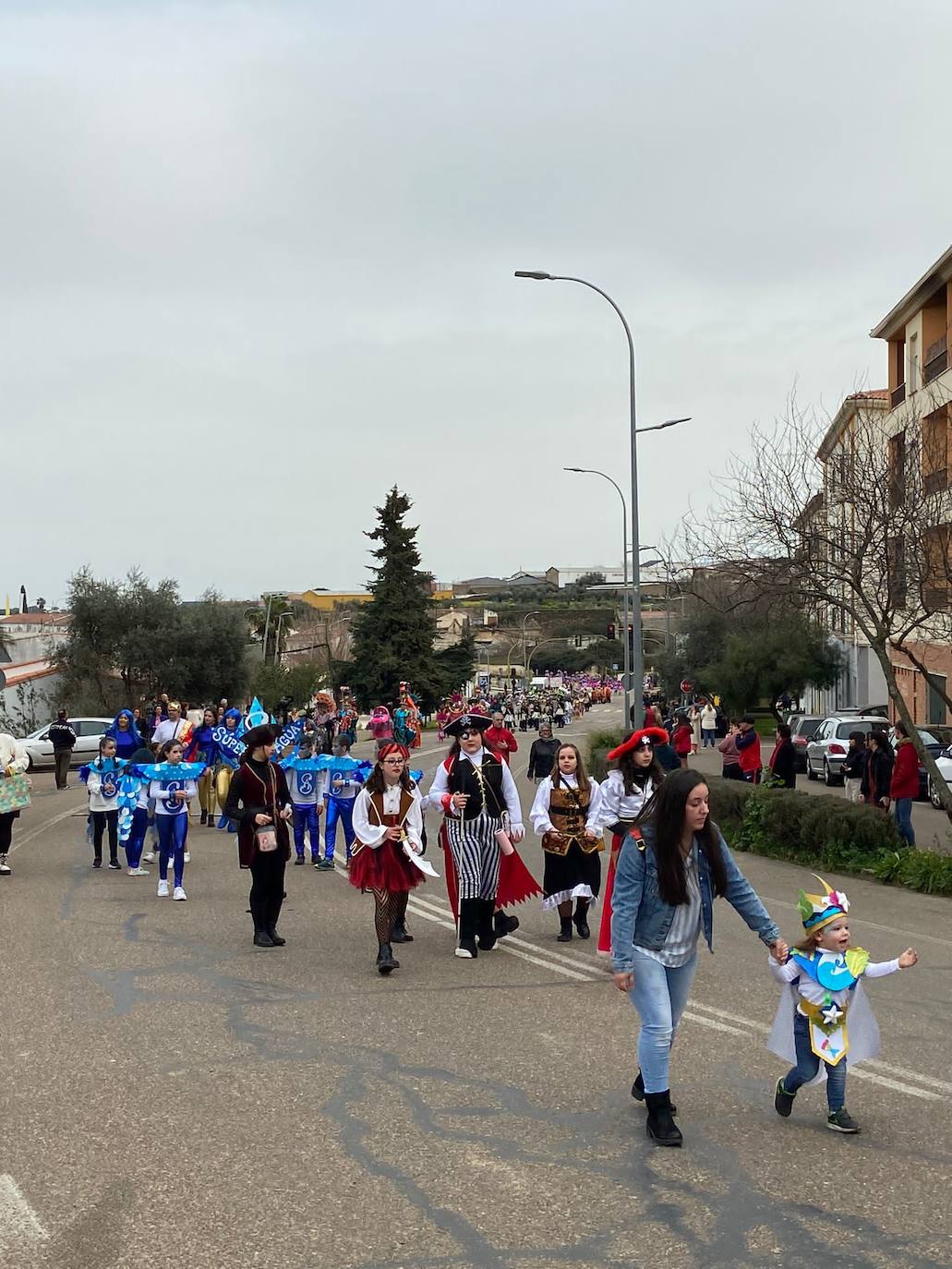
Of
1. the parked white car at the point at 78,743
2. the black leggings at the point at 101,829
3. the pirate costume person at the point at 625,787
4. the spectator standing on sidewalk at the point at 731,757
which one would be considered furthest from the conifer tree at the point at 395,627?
the pirate costume person at the point at 625,787

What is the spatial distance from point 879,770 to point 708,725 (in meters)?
27.3

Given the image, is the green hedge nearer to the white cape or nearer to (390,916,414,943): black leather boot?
(390,916,414,943): black leather boot

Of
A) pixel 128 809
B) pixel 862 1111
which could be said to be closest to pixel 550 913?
pixel 128 809

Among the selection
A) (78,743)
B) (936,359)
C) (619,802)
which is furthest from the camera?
(78,743)

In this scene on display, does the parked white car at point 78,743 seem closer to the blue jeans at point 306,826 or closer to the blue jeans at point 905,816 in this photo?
the blue jeans at point 306,826

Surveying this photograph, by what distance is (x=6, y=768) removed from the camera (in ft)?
49.2

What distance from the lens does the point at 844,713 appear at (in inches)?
1362

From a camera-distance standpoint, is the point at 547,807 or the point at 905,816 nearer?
the point at 547,807

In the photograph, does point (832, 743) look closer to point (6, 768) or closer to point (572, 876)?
point (6, 768)

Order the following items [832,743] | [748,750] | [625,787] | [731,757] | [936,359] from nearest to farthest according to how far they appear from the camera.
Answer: [625,787], [748,750], [731,757], [832,743], [936,359]

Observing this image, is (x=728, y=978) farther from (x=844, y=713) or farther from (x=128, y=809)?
(x=844, y=713)

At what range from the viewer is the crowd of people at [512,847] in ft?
19.9

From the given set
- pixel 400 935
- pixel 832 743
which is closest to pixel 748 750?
pixel 832 743

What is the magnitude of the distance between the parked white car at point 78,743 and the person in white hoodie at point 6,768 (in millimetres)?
21189
